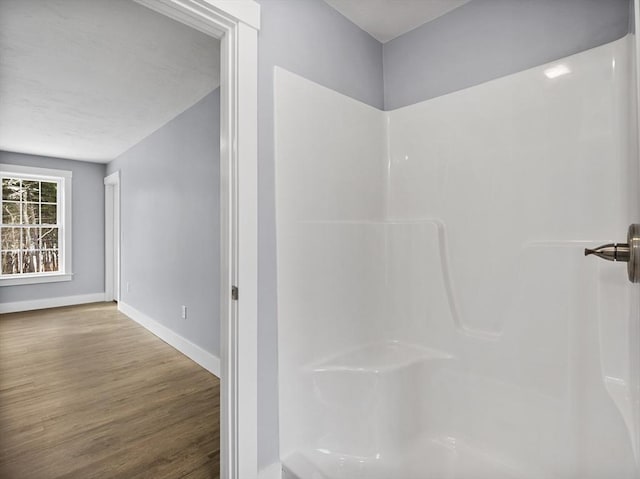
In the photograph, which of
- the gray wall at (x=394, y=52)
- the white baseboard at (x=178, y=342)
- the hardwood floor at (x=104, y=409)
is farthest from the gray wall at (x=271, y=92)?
the white baseboard at (x=178, y=342)

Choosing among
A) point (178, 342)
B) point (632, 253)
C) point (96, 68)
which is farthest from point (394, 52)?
point (178, 342)

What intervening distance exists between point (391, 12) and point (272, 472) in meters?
2.34

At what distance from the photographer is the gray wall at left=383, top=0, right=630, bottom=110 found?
4.62 ft

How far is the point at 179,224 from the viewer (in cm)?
338

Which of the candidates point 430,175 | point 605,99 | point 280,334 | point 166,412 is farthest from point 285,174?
point 166,412

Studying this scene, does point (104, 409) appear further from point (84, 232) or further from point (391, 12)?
point (84, 232)

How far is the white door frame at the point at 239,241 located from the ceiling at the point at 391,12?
0.65 meters

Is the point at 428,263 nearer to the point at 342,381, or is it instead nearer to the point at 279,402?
the point at 342,381

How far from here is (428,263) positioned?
1889mm

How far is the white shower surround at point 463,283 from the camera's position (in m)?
1.36

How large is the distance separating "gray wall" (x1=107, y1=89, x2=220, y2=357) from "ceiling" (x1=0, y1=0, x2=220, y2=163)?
0.90 ft

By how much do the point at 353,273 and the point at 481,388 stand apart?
0.84m

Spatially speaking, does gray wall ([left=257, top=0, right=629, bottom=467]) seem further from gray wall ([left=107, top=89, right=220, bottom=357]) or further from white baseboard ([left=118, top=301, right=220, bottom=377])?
white baseboard ([left=118, top=301, right=220, bottom=377])

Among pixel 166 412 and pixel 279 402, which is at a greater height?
pixel 279 402
